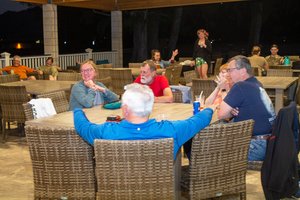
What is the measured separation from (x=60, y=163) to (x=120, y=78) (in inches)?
207

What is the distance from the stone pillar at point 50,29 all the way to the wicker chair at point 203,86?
7.20 metres

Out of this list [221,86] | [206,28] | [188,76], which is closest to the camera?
[221,86]

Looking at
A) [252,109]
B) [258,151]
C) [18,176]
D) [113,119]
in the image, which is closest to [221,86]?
[252,109]

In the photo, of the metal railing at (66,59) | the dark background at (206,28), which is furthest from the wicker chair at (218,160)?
the dark background at (206,28)

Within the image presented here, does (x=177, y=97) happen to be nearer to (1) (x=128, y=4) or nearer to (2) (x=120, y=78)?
(2) (x=120, y=78)

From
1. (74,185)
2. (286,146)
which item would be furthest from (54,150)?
(286,146)

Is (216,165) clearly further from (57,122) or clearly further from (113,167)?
(57,122)

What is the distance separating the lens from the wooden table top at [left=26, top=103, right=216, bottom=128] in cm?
335

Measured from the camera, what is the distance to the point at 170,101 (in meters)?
4.75

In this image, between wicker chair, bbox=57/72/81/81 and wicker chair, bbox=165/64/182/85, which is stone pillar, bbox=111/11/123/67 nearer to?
wicker chair, bbox=165/64/182/85

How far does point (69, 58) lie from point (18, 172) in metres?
8.75

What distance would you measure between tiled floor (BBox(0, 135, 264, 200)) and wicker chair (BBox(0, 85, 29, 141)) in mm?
388

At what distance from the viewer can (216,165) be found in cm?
278

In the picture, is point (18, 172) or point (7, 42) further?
point (7, 42)
